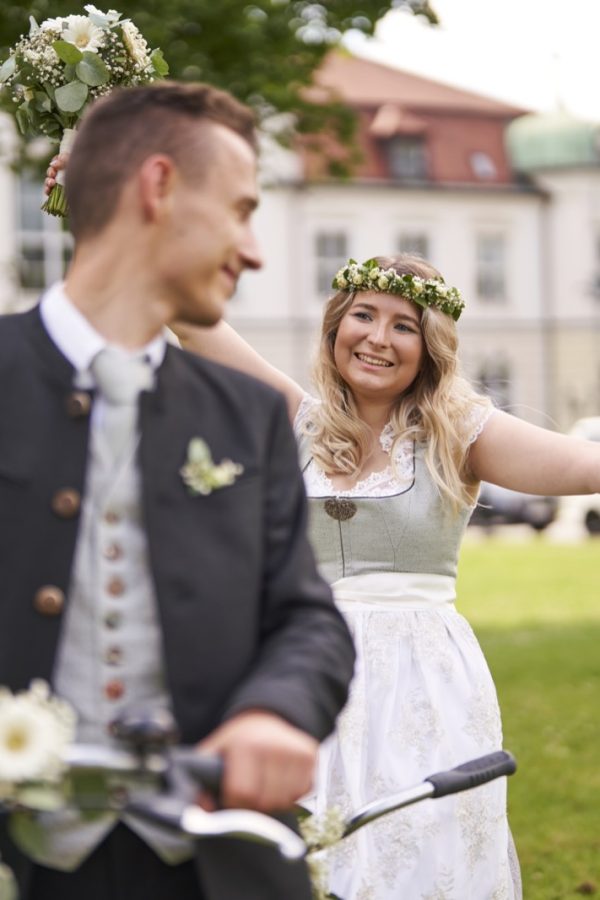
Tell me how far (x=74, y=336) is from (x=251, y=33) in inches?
514

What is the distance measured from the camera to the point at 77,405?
2.32 meters

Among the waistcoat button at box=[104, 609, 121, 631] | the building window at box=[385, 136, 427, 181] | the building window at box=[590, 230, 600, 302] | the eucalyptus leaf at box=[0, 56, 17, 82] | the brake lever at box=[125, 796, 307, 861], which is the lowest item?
the building window at box=[590, 230, 600, 302]

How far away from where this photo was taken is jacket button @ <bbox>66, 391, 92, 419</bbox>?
2322mm

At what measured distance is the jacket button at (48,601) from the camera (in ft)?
7.39

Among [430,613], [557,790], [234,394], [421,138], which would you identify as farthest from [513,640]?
[421,138]

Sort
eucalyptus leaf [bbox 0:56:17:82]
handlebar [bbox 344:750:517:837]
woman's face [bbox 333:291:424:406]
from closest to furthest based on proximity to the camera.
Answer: handlebar [bbox 344:750:517:837], eucalyptus leaf [bbox 0:56:17:82], woman's face [bbox 333:291:424:406]

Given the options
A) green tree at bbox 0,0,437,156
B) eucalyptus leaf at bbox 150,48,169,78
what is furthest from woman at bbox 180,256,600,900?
green tree at bbox 0,0,437,156

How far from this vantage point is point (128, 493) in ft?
7.65

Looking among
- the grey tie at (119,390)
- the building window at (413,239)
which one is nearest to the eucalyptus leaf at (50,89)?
the grey tie at (119,390)

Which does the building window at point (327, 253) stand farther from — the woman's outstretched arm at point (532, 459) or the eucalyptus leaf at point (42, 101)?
the eucalyptus leaf at point (42, 101)

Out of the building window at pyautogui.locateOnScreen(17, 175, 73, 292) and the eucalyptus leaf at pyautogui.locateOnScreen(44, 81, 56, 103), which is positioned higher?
the eucalyptus leaf at pyautogui.locateOnScreen(44, 81, 56, 103)

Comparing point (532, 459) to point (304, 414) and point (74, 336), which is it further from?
point (74, 336)

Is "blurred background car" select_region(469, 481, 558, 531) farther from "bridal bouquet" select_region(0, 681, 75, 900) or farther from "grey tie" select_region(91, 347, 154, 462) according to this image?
"bridal bouquet" select_region(0, 681, 75, 900)

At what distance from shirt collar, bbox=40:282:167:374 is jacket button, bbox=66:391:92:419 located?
0.04 metres
